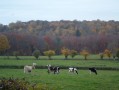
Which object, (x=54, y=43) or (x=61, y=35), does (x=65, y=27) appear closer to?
(x=61, y=35)

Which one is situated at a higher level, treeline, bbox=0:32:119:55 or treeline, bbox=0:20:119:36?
treeline, bbox=0:20:119:36

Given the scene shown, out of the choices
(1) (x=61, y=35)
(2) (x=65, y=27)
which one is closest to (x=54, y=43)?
(1) (x=61, y=35)

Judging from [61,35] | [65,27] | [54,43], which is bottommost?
[54,43]

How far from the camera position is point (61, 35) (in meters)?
154

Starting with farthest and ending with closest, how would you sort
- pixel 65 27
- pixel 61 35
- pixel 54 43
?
pixel 65 27, pixel 61 35, pixel 54 43

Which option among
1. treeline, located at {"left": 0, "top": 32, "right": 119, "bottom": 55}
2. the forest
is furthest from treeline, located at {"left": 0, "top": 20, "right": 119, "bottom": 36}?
treeline, located at {"left": 0, "top": 32, "right": 119, "bottom": 55}

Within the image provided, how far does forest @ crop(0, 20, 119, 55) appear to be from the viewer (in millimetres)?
116188

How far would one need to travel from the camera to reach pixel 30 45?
377 feet

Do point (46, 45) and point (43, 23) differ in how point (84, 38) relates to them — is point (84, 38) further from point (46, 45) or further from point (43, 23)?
point (43, 23)

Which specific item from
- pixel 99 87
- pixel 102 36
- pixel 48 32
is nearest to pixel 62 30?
pixel 48 32

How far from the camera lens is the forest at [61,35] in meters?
116

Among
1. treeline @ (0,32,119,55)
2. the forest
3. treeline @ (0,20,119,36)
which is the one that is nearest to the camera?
treeline @ (0,32,119,55)

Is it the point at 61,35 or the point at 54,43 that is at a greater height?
the point at 61,35

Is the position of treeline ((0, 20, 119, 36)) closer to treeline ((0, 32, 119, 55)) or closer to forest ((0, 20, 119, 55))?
forest ((0, 20, 119, 55))
